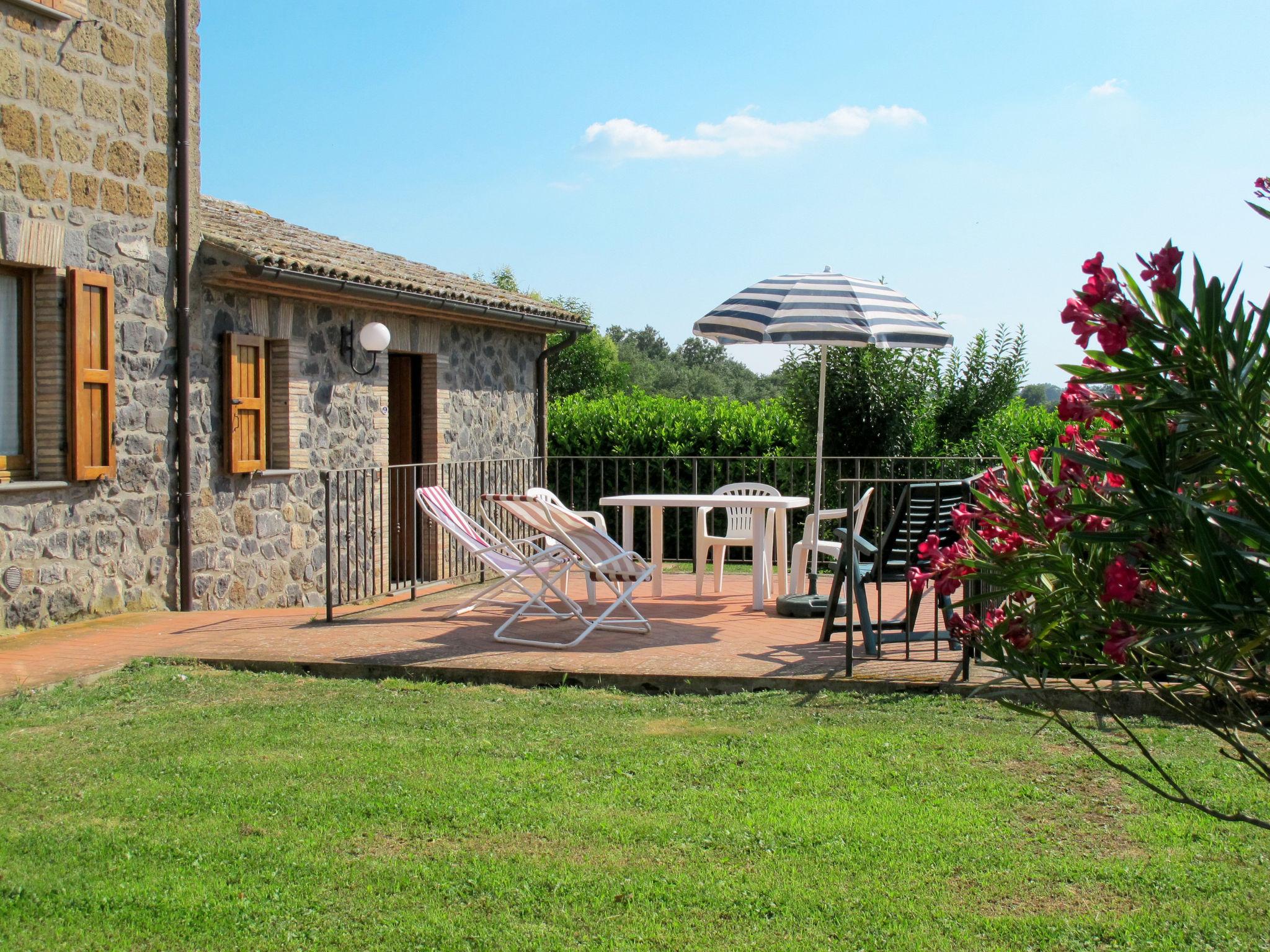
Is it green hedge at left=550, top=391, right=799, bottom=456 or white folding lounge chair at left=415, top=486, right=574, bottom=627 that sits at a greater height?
green hedge at left=550, top=391, right=799, bottom=456

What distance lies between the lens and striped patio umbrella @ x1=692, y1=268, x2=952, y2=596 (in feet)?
25.7

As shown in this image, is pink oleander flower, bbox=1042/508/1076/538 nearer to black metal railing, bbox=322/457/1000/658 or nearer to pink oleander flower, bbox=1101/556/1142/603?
pink oleander flower, bbox=1101/556/1142/603

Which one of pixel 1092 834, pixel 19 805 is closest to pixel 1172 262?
pixel 1092 834

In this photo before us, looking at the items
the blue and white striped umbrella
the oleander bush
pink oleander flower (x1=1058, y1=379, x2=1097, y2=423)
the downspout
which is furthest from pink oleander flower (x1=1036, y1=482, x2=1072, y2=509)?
the downspout

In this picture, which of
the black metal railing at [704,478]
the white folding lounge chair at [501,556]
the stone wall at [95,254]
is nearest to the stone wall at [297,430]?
the stone wall at [95,254]

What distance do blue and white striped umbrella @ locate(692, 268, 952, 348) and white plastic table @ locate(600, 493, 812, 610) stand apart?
1276 mm

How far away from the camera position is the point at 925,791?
4297 mm

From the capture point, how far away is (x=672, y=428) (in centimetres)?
1495

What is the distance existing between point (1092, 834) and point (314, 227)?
36.1 ft

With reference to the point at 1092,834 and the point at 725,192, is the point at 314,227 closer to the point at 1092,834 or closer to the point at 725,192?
the point at 725,192

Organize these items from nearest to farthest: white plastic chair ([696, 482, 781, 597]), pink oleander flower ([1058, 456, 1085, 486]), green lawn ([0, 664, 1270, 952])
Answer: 1. pink oleander flower ([1058, 456, 1085, 486])
2. green lawn ([0, 664, 1270, 952])
3. white plastic chair ([696, 482, 781, 597])

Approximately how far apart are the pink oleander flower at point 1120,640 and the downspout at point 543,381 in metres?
11.9

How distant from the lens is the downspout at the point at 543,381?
1389 cm

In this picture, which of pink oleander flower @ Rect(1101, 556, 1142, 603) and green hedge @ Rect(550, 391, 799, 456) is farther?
green hedge @ Rect(550, 391, 799, 456)
